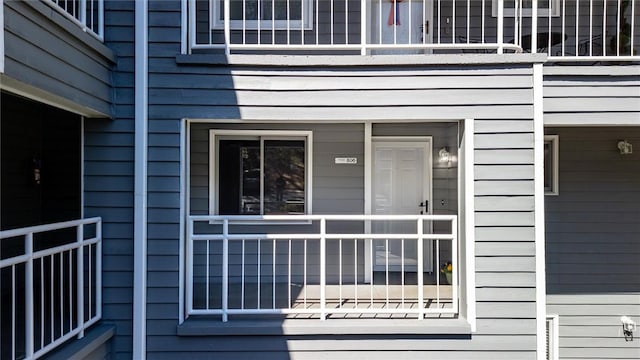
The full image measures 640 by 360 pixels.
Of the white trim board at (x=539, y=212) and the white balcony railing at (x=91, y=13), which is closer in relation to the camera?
the white balcony railing at (x=91, y=13)

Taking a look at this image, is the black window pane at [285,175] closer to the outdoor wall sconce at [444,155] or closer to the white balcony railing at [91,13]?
the outdoor wall sconce at [444,155]

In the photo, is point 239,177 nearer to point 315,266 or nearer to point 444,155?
point 315,266

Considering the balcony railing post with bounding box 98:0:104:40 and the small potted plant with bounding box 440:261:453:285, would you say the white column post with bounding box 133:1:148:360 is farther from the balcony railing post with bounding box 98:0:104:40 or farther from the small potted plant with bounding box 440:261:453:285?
the small potted plant with bounding box 440:261:453:285

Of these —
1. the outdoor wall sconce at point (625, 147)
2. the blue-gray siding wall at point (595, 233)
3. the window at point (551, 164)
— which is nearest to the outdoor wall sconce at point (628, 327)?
the blue-gray siding wall at point (595, 233)

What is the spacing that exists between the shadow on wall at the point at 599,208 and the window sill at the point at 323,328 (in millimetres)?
2428

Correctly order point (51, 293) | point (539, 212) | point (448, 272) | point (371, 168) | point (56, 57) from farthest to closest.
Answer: point (371, 168) → point (448, 272) → point (539, 212) → point (51, 293) → point (56, 57)

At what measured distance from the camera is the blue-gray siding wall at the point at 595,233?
17.4 feet

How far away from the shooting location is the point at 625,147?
522 centimetres

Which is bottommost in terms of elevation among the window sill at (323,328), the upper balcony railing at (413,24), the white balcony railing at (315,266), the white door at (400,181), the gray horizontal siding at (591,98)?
the window sill at (323,328)

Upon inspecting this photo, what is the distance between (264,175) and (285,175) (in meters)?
0.27

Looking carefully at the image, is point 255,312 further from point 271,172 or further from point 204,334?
point 271,172

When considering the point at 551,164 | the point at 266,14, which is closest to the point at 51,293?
the point at 266,14

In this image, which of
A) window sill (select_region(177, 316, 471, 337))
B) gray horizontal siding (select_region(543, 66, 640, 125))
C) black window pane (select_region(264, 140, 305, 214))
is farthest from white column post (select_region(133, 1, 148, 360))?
gray horizontal siding (select_region(543, 66, 640, 125))

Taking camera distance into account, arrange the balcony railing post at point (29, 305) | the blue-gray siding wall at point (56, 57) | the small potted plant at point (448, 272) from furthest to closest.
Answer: the small potted plant at point (448, 272)
the balcony railing post at point (29, 305)
the blue-gray siding wall at point (56, 57)
